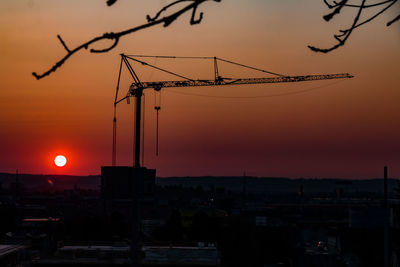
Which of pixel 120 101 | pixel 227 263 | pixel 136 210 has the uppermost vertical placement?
pixel 120 101

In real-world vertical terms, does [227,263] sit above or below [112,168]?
below

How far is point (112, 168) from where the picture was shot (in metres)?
87.1

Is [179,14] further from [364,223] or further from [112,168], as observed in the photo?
[112,168]

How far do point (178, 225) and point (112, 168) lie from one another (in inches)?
1210

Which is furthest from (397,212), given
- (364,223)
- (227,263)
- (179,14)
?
(179,14)

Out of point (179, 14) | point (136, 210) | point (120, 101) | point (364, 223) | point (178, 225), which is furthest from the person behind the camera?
point (120, 101)

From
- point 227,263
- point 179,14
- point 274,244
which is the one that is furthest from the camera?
point 274,244

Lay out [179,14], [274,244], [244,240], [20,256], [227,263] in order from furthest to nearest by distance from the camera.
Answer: [274,244], [244,240], [227,263], [20,256], [179,14]

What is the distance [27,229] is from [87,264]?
122ft

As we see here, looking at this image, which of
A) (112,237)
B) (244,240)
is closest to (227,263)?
(244,240)

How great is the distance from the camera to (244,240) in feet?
159

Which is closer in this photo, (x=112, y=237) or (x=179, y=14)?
(x=179, y=14)

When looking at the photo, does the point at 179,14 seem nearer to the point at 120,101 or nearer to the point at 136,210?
the point at 136,210

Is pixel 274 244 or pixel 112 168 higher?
pixel 112 168
